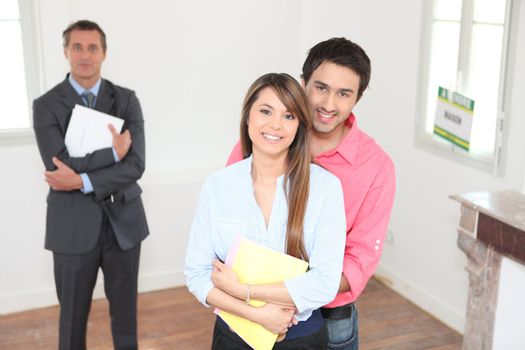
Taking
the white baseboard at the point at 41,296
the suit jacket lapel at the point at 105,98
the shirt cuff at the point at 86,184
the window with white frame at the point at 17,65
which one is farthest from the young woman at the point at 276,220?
the white baseboard at the point at 41,296

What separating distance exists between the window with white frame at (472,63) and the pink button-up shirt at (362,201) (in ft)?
5.98

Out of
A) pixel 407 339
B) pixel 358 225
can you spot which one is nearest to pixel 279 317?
pixel 358 225

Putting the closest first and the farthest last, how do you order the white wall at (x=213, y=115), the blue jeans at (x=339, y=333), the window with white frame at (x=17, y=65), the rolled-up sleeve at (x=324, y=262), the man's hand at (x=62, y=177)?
1. the rolled-up sleeve at (x=324, y=262)
2. the blue jeans at (x=339, y=333)
3. the man's hand at (x=62, y=177)
4. the window with white frame at (x=17, y=65)
5. the white wall at (x=213, y=115)

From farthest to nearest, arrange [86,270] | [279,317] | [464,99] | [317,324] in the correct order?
[464,99] → [86,270] → [317,324] → [279,317]

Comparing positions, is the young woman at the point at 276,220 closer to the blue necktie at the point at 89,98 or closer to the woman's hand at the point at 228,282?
the woman's hand at the point at 228,282

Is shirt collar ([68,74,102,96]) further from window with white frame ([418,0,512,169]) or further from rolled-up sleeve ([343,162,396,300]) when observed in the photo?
window with white frame ([418,0,512,169])

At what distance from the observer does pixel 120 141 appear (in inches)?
116

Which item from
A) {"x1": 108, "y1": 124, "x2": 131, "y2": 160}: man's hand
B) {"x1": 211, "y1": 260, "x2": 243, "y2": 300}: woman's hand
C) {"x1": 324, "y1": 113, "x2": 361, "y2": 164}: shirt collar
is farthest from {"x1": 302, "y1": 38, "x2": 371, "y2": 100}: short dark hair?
{"x1": 108, "y1": 124, "x2": 131, "y2": 160}: man's hand

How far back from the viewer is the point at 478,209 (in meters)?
3.19

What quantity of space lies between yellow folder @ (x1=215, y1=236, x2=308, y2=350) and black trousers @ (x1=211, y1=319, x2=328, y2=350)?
5cm

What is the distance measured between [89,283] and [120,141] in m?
0.69

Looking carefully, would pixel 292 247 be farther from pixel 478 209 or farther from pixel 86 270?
pixel 478 209

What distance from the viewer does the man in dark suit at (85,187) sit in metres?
2.90

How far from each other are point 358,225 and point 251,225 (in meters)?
0.33
